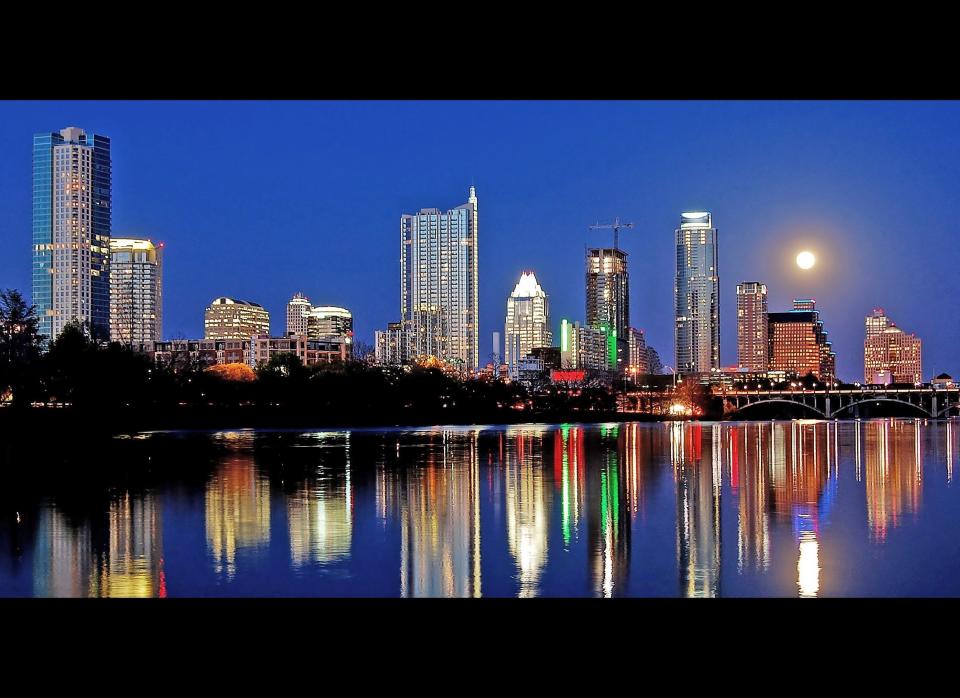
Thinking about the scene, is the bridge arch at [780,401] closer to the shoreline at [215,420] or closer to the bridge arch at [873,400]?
the bridge arch at [873,400]

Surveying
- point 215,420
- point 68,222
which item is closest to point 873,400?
point 215,420

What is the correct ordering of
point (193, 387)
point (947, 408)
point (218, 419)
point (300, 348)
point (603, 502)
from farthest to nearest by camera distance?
point (300, 348), point (947, 408), point (193, 387), point (218, 419), point (603, 502)

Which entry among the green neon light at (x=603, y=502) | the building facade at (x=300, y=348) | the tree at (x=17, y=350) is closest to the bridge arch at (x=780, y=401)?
the building facade at (x=300, y=348)

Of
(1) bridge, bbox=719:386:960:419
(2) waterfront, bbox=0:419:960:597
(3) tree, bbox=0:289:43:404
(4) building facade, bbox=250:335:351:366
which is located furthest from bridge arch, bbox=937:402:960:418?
(2) waterfront, bbox=0:419:960:597

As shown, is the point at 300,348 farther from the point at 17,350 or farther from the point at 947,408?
the point at 17,350

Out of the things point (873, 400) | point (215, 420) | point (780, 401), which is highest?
point (215, 420)
